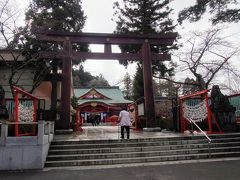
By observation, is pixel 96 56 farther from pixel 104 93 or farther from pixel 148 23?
pixel 104 93

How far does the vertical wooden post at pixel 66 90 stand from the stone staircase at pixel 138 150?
4694 mm

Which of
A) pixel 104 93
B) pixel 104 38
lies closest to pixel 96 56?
→ pixel 104 38

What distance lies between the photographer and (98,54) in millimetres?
16000

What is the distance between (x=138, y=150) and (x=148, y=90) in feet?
22.6

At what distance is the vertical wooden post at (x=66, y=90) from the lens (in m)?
14.5

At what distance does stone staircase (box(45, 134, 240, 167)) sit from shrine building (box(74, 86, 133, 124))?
67.2ft

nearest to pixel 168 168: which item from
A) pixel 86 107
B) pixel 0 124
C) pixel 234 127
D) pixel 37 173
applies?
pixel 37 173

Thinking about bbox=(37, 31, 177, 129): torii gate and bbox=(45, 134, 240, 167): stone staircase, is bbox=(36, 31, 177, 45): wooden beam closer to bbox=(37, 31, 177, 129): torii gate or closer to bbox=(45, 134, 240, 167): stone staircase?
bbox=(37, 31, 177, 129): torii gate

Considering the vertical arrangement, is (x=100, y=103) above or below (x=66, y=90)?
above

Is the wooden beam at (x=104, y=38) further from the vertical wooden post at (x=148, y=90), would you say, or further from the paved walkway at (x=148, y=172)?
the paved walkway at (x=148, y=172)

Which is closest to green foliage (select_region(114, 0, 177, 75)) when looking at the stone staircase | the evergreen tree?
the evergreen tree

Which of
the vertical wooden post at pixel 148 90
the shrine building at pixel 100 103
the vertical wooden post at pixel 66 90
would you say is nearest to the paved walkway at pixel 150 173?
the vertical wooden post at pixel 66 90

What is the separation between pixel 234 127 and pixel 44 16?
57.7 feet

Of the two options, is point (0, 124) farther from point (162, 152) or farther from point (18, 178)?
point (162, 152)
